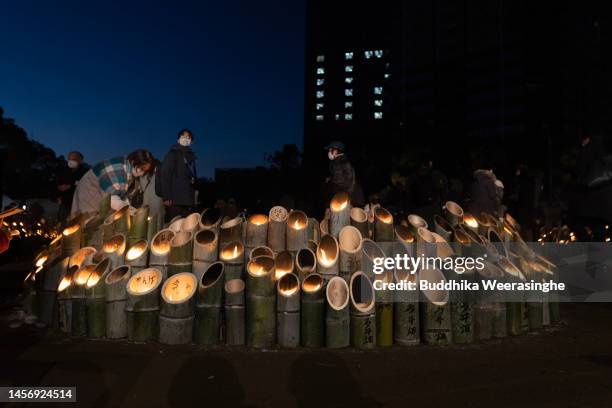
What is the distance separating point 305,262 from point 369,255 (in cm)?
61

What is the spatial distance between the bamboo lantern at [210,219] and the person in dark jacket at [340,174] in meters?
1.65

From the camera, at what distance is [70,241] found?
20.9 ft

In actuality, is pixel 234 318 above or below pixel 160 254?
below

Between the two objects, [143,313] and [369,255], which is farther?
[369,255]

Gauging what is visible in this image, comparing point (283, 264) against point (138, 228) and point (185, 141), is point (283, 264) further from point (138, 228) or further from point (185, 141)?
point (185, 141)

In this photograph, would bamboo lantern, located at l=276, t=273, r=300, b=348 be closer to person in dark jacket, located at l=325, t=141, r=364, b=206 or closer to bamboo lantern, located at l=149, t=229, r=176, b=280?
bamboo lantern, located at l=149, t=229, r=176, b=280

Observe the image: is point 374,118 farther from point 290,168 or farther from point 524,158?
point 524,158

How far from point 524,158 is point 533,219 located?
79.9 ft

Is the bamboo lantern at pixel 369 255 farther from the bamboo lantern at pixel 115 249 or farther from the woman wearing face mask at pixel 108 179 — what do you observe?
the woman wearing face mask at pixel 108 179

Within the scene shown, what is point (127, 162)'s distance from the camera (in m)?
7.34

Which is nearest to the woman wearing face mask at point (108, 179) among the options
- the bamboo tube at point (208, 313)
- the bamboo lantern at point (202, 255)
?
the bamboo lantern at point (202, 255)

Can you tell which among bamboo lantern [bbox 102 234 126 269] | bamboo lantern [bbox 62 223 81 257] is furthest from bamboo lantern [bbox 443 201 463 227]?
bamboo lantern [bbox 62 223 81 257]

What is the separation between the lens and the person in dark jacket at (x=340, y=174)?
24.8 ft

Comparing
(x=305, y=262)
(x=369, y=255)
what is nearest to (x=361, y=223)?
(x=369, y=255)
